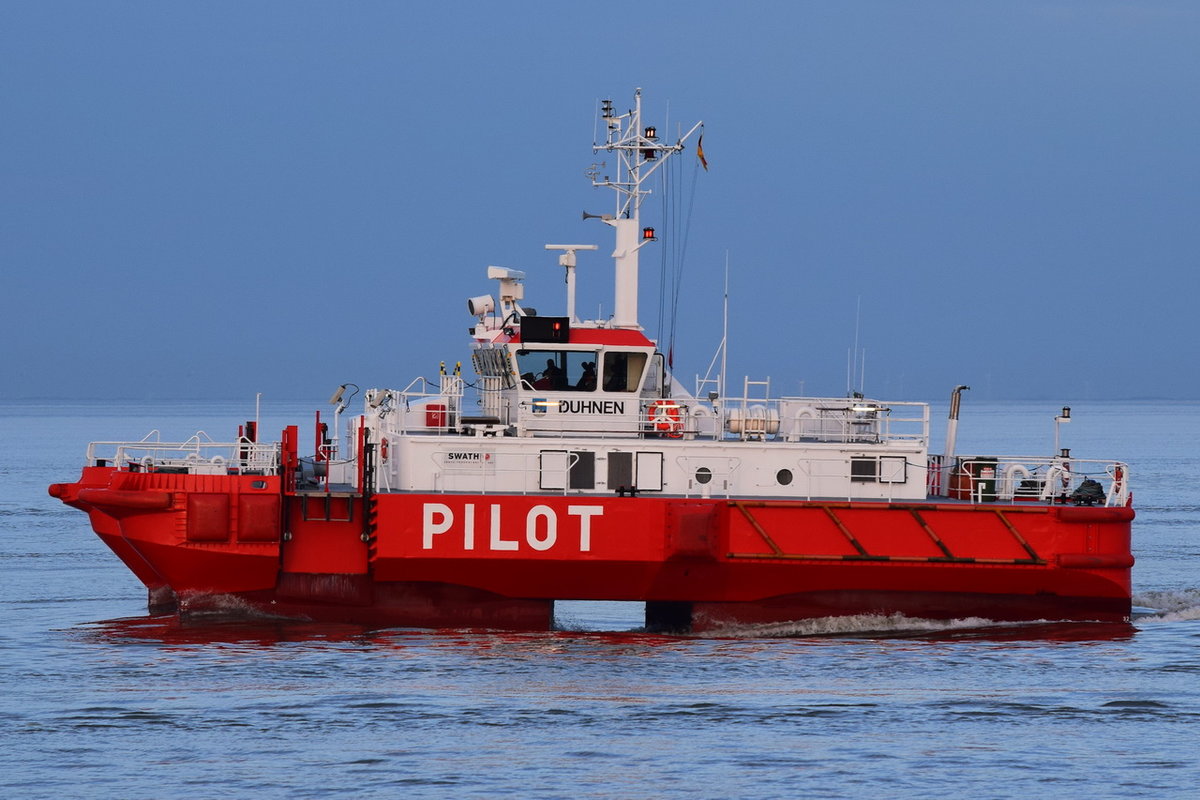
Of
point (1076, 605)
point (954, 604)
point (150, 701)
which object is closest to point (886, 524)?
point (954, 604)

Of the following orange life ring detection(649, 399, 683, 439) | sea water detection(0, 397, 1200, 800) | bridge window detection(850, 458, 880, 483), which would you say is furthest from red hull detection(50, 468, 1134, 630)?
orange life ring detection(649, 399, 683, 439)

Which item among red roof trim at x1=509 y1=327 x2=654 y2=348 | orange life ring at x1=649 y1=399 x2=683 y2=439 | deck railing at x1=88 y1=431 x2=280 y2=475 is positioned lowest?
deck railing at x1=88 y1=431 x2=280 y2=475

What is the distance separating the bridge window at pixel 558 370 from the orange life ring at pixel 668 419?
1127mm

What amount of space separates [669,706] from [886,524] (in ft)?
15.9

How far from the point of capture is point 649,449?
74.0 ft

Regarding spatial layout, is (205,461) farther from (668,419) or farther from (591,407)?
(668,419)

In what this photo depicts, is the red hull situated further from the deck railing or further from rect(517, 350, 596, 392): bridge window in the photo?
rect(517, 350, 596, 392): bridge window

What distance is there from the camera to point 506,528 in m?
21.7

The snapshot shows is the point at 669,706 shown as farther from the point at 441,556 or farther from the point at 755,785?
the point at 441,556

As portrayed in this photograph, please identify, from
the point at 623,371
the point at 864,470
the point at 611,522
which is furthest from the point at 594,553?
the point at 864,470

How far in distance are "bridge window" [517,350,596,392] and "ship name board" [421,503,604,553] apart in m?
2.41

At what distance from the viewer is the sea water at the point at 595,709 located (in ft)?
52.9

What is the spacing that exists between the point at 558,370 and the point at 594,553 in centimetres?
305

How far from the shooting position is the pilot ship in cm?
2178
